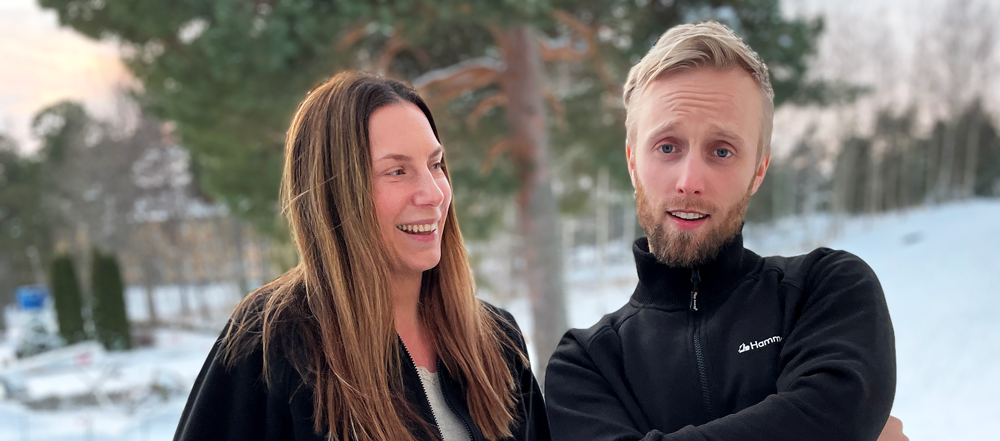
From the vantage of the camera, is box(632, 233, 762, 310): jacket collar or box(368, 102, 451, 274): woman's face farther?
box(368, 102, 451, 274): woman's face

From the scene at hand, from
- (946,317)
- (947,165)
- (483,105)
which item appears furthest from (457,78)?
(947,165)

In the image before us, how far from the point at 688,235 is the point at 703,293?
0.14m

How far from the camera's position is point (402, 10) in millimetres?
6449

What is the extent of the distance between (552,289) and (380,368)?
721 cm

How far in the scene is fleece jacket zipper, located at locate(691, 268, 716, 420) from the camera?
55.2 inches

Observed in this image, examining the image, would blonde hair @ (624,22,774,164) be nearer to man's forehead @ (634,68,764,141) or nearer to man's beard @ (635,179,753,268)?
man's forehead @ (634,68,764,141)

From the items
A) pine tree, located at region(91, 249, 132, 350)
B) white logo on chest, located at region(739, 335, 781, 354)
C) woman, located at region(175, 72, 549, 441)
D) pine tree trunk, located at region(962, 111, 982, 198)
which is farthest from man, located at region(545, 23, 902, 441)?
pine tree trunk, located at region(962, 111, 982, 198)

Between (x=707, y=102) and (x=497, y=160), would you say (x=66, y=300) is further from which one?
(x=707, y=102)

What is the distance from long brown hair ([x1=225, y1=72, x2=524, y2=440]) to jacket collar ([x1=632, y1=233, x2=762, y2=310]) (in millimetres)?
651

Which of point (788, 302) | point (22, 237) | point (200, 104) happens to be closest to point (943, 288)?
point (200, 104)

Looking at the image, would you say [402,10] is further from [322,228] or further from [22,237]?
[22,237]

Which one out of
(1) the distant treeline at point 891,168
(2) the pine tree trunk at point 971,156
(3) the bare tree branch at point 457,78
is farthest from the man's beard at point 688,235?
(2) the pine tree trunk at point 971,156

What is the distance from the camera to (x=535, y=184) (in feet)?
28.9

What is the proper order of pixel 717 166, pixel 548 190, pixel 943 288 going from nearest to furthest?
pixel 717 166 → pixel 548 190 → pixel 943 288
